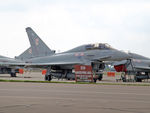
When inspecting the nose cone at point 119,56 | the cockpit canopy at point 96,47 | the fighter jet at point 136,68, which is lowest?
the fighter jet at point 136,68

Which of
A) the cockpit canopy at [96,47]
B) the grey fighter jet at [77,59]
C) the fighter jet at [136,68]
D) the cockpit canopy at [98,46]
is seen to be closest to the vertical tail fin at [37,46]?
the grey fighter jet at [77,59]

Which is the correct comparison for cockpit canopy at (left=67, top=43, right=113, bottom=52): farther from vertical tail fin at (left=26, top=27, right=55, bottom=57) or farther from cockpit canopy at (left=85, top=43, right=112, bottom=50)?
vertical tail fin at (left=26, top=27, right=55, bottom=57)

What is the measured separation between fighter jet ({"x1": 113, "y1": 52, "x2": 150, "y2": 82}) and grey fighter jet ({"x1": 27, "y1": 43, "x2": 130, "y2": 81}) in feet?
10.3

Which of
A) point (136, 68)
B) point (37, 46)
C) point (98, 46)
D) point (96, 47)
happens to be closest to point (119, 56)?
point (98, 46)

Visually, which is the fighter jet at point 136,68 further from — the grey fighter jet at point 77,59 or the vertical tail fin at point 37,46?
the vertical tail fin at point 37,46

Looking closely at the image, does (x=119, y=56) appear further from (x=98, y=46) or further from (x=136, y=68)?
(x=136, y=68)

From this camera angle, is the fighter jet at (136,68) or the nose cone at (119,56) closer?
the nose cone at (119,56)

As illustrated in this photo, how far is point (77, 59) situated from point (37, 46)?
6.51 m

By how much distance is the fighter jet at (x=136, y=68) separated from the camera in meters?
34.3

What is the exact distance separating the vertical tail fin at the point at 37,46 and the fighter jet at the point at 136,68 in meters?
7.73

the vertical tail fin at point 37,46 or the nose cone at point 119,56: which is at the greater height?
the vertical tail fin at point 37,46

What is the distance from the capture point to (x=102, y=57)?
101 ft

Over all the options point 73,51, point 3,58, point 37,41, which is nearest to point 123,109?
point 73,51

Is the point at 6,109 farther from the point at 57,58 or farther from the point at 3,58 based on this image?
the point at 3,58
